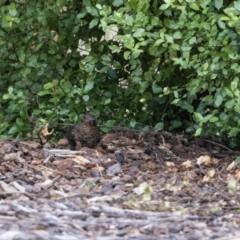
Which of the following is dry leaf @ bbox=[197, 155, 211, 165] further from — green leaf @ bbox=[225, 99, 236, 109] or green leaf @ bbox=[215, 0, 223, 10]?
green leaf @ bbox=[215, 0, 223, 10]

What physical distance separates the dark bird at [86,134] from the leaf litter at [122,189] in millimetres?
70

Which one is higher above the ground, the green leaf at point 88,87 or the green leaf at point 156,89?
the green leaf at point 156,89

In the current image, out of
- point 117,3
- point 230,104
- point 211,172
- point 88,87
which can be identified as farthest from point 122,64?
point 211,172

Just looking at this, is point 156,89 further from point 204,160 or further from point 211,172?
point 211,172

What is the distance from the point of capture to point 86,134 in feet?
17.2

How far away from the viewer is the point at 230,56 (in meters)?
4.66

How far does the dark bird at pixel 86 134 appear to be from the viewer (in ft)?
17.2

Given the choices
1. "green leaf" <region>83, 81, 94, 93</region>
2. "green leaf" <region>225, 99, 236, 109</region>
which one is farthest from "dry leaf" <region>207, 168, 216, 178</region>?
"green leaf" <region>83, 81, 94, 93</region>

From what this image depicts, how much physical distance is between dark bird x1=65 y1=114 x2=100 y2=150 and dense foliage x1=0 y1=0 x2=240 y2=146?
23 centimetres

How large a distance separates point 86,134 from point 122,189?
1196 millimetres

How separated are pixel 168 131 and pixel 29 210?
2505 millimetres

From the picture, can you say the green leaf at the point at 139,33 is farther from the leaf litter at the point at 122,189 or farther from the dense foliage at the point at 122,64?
the leaf litter at the point at 122,189

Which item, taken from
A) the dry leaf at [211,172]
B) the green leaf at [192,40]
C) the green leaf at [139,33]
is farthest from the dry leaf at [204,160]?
the green leaf at [139,33]

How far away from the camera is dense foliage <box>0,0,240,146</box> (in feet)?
15.7
